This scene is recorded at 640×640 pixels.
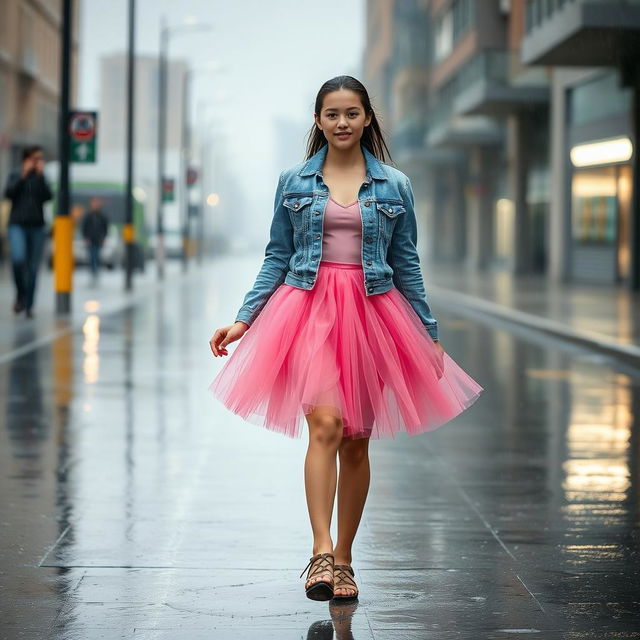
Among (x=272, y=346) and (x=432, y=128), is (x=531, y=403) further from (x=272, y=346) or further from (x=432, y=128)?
(x=432, y=128)

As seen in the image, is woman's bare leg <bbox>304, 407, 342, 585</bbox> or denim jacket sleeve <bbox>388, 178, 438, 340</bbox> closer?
woman's bare leg <bbox>304, 407, 342, 585</bbox>

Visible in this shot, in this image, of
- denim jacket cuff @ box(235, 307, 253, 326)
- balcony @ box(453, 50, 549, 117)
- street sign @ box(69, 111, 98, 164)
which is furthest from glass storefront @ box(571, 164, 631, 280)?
denim jacket cuff @ box(235, 307, 253, 326)

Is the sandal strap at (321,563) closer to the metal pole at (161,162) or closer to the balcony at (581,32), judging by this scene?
the balcony at (581,32)

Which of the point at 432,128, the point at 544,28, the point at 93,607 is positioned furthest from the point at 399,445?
the point at 432,128

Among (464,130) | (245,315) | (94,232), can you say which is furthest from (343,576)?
(464,130)

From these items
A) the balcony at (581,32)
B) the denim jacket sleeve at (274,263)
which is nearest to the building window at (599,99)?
the balcony at (581,32)

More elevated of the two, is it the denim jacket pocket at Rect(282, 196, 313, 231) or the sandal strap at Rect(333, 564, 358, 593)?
the denim jacket pocket at Rect(282, 196, 313, 231)

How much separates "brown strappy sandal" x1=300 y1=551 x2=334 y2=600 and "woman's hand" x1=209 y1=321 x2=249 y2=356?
0.84 m

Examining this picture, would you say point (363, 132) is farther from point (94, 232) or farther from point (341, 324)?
point (94, 232)

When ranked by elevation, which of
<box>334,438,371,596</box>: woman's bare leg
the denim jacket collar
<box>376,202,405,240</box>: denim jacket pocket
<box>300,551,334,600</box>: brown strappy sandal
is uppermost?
the denim jacket collar

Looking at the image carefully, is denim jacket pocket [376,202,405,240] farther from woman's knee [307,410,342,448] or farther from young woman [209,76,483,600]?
woman's knee [307,410,342,448]

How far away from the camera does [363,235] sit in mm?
5516

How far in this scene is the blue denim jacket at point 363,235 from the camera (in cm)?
552

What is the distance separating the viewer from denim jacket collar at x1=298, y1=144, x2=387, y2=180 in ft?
18.4
